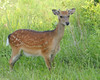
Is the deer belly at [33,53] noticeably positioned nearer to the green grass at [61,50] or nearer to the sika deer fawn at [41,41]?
the sika deer fawn at [41,41]

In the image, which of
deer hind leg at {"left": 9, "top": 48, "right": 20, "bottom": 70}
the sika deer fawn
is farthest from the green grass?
the sika deer fawn

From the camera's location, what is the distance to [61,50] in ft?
22.5

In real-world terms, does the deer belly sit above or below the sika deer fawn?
below

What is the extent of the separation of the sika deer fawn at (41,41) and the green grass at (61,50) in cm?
24

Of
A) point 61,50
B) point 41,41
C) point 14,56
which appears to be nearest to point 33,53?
point 41,41

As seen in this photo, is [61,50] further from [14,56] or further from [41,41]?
[14,56]

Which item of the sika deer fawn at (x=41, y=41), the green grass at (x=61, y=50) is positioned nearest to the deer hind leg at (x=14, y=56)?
the sika deer fawn at (x=41, y=41)

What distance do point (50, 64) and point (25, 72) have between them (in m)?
0.76

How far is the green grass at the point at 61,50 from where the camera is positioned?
570 centimetres

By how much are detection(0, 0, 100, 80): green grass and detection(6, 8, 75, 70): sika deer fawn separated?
24 centimetres

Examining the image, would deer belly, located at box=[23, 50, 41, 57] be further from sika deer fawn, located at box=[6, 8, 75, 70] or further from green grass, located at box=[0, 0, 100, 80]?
green grass, located at box=[0, 0, 100, 80]

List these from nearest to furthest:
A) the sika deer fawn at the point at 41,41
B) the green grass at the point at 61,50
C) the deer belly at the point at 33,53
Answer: the green grass at the point at 61,50 < the sika deer fawn at the point at 41,41 < the deer belly at the point at 33,53

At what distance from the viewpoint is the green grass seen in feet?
18.7

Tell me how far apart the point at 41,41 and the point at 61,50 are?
2.28ft
